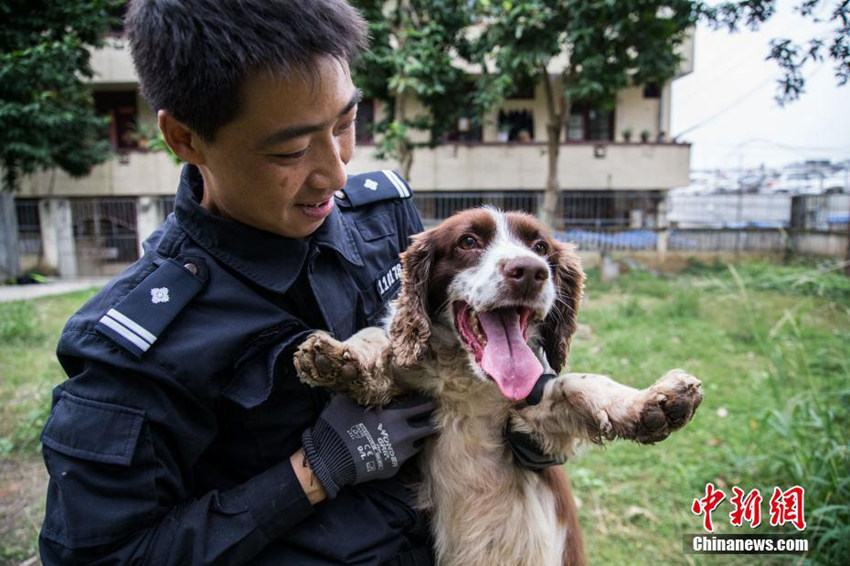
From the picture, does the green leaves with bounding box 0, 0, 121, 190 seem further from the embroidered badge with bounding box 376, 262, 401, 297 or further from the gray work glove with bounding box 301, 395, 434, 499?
the gray work glove with bounding box 301, 395, 434, 499

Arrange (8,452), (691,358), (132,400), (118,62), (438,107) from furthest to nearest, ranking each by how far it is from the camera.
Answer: (118,62)
(438,107)
(691,358)
(8,452)
(132,400)

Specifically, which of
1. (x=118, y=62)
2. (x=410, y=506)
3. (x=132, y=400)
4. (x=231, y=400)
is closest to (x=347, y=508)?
(x=410, y=506)

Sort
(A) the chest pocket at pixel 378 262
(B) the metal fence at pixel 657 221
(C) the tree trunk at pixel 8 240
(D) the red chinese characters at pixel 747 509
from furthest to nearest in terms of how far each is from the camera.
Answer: (B) the metal fence at pixel 657 221 < (C) the tree trunk at pixel 8 240 < (D) the red chinese characters at pixel 747 509 < (A) the chest pocket at pixel 378 262

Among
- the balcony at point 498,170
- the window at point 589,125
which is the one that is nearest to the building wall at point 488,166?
the balcony at point 498,170

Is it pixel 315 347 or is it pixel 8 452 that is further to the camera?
pixel 8 452

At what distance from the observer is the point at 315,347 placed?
1866 mm

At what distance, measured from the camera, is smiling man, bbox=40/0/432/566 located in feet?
5.13

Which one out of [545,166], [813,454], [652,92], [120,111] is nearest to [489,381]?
[813,454]

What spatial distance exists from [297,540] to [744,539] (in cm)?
349

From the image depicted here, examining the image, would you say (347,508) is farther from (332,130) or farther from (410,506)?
(332,130)

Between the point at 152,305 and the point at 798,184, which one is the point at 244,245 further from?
the point at 798,184

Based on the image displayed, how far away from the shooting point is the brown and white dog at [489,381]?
2.18 m

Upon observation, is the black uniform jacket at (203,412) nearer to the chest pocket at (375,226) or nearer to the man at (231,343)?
the man at (231,343)

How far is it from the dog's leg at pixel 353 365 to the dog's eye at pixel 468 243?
510 millimetres
